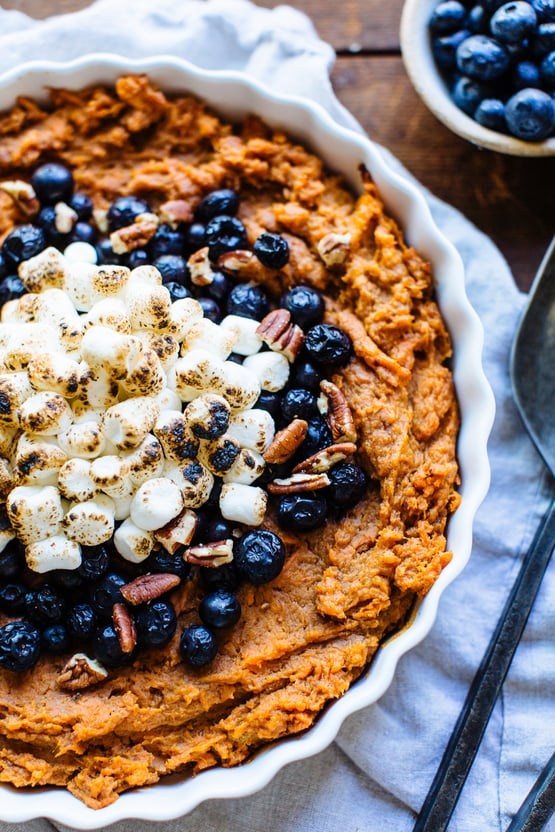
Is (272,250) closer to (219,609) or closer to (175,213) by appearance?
(175,213)

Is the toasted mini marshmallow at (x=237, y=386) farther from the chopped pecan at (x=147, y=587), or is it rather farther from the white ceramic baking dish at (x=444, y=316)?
the white ceramic baking dish at (x=444, y=316)

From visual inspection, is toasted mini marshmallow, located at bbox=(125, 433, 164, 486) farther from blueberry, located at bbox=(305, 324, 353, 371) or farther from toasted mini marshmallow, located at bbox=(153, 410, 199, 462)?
blueberry, located at bbox=(305, 324, 353, 371)

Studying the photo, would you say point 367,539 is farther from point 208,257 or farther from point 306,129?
point 306,129

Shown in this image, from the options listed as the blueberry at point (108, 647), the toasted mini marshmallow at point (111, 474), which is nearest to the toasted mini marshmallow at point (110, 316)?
the toasted mini marshmallow at point (111, 474)

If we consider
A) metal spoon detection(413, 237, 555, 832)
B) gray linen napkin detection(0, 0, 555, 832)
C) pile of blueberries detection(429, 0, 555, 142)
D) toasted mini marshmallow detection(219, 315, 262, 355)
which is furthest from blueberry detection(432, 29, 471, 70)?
toasted mini marshmallow detection(219, 315, 262, 355)

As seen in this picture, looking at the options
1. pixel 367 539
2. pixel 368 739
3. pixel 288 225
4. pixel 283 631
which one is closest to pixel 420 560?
pixel 367 539

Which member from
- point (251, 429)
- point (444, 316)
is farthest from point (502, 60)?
point (251, 429)
